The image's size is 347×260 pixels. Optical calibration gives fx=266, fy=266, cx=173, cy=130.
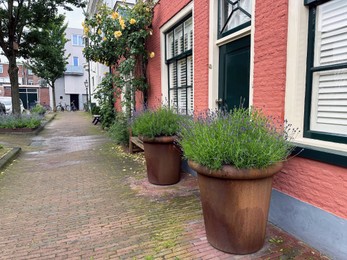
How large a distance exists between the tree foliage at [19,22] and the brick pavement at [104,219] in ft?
28.0

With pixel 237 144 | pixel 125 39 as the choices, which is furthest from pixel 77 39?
pixel 237 144

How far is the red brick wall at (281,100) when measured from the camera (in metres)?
2.46

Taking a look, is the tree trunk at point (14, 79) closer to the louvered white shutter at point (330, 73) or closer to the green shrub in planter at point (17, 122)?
the green shrub in planter at point (17, 122)

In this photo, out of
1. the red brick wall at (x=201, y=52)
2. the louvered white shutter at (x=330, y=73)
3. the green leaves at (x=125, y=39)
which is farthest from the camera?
the green leaves at (x=125, y=39)

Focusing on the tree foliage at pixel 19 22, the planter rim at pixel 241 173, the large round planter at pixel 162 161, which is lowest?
the large round planter at pixel 162 161

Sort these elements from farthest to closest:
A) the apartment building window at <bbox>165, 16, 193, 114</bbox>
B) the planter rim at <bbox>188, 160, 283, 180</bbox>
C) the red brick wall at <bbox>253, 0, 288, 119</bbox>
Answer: the apartment building window at <bbox>165, 16, 193, 114</bbox>, the red brick wall at <bbox>253, 0, 288, 119</bbox>, the planter rim at <bbox>188, 160, 283, 180</bbox>

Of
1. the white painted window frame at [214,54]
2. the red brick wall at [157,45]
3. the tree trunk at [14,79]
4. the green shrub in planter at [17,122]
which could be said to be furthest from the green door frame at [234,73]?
Result: the tree trunk at [14,79]

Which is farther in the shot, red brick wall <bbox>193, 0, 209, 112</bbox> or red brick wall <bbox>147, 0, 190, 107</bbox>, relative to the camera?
red brick wall <bbox>147, 0, 190, 107</bbox>

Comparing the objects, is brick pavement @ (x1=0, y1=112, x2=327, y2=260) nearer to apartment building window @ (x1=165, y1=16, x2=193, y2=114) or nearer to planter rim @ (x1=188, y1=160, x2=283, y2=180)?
planter rim @ (x1=188, y1=160, x2=283, y2=180)

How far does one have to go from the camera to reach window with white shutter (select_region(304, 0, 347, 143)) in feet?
8.25

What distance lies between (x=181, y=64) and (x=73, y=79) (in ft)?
117

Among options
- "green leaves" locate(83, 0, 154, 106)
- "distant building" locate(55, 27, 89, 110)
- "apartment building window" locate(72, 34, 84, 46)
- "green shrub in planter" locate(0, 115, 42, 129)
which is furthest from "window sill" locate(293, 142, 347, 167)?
"apartment building window" locate(72, 34, 84, 46)

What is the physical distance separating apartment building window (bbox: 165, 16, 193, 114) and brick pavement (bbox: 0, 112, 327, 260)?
1797 millimetres

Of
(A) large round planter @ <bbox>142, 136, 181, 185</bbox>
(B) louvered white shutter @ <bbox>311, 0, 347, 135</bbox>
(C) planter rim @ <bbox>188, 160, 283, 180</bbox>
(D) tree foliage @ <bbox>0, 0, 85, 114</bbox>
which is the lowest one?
(A) large round planter @ <bbox>142, 136, 181, 185</bbox>
